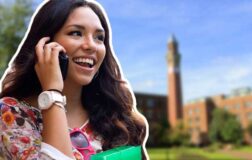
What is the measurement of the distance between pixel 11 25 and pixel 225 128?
3605 centimetres

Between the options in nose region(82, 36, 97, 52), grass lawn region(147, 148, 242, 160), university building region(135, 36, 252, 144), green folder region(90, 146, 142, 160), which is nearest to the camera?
green folder region(90, 146, 142, 160)

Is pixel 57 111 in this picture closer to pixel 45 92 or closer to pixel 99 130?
pixel 45 92

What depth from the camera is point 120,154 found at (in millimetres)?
861

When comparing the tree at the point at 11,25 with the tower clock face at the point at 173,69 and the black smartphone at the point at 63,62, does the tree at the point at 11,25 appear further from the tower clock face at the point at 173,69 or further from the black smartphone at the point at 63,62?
the tower clock face at the point at 173,69

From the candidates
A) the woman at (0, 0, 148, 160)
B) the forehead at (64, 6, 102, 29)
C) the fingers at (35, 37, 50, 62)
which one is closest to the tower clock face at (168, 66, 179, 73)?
the woman at (0, 0, 148, 160)

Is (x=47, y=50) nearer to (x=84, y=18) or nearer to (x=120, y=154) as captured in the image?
(x=84, y=18)

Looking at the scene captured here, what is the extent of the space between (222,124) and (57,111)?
4305 cm

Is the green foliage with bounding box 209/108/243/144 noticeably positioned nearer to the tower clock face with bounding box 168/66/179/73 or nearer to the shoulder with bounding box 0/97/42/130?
the tower clock face with bounding box 168/66/179/73

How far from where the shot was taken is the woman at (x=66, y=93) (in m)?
0.84

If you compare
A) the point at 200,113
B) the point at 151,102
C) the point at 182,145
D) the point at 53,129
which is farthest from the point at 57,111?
the point at 200,113

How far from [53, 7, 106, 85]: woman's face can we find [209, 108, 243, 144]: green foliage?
4177cm

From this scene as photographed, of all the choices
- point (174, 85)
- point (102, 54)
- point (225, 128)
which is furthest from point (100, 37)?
point (174, 85)

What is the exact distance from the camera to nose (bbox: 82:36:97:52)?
942 mm

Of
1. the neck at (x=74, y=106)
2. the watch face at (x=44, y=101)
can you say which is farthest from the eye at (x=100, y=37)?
the watch face at (x=44, y=101)
